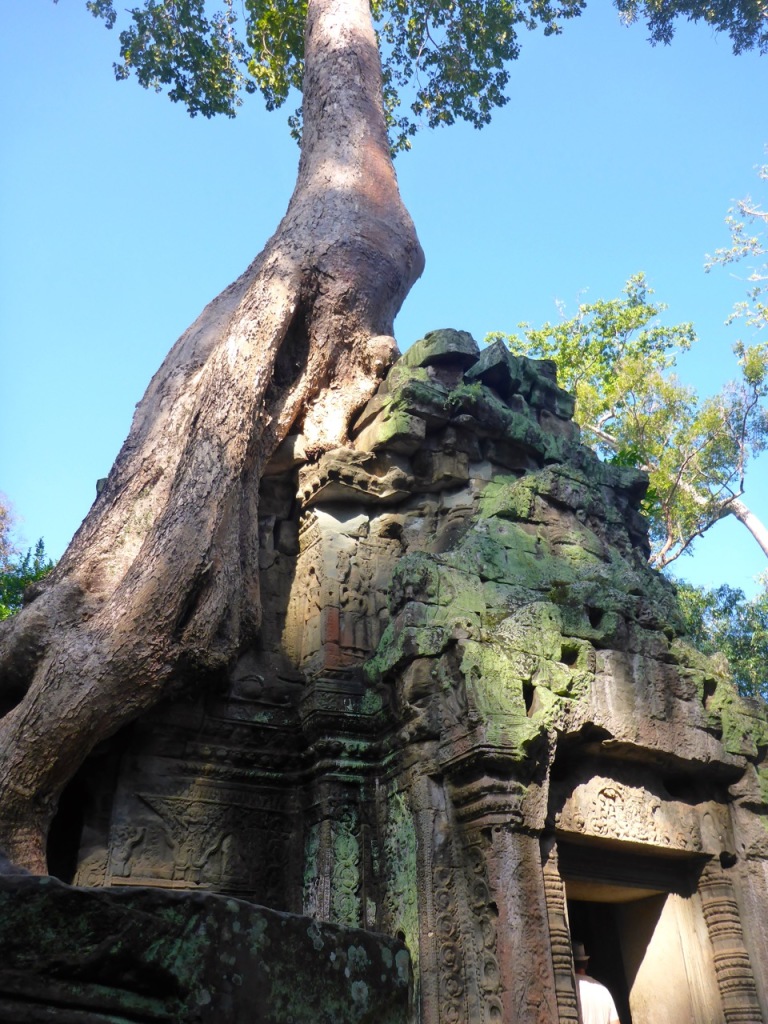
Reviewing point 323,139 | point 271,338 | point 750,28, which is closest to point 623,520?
point 271,338

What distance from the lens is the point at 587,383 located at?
18484 mm

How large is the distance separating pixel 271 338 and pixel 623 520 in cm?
318

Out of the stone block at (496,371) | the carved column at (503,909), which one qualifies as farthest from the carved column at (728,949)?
the stone block at (496,371)

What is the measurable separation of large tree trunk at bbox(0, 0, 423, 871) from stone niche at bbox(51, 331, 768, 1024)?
0.44 metres

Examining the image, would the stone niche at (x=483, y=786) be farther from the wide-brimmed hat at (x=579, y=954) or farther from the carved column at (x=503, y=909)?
the wide-brimmed hat at (x=579, y=954)

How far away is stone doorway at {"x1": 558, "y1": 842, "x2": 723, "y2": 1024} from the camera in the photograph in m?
5.02

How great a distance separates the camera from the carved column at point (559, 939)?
4.18 metres

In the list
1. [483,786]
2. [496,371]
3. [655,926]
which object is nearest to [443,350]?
[496,371]

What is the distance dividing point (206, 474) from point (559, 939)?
11.6ft

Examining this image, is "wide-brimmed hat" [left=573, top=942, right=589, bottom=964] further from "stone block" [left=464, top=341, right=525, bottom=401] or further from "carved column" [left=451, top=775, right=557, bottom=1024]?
"stone block" [left=464, top=341, right=525, bottom=401]

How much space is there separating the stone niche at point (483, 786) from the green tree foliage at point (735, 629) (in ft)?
35.8

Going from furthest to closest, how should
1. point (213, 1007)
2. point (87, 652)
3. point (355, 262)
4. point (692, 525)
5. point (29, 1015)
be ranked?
1. point (692, 525)
2. point (355, 262)
3. point (87, 652)
4. point (213, 1007)
5. point (29, 1015)

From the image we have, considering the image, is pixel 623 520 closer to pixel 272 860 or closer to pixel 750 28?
pixel 272 860

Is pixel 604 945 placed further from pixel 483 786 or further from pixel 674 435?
pixel 674 435
